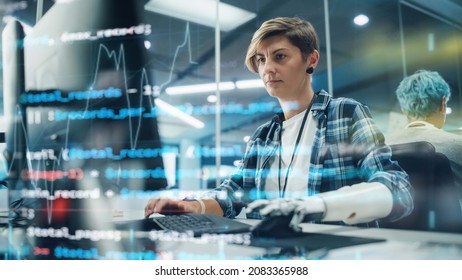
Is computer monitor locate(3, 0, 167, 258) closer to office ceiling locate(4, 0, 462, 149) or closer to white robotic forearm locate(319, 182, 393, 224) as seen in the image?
office ceiling locate(4, 0, 462, 149)

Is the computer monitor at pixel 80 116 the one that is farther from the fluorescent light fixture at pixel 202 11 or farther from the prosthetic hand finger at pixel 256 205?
the prosthetic hand finger at pixel 256 205

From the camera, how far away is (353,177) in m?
1.25

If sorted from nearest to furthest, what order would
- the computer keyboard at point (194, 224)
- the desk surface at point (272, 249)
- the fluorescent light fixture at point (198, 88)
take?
the desk surface at point (272, 249)
the computer keyboard at point (194, 224)
the fluorescent light fixture at point (198, 88)

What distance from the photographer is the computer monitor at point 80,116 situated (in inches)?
57.2

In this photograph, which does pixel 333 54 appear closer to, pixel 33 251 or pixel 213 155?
pixel 213 155

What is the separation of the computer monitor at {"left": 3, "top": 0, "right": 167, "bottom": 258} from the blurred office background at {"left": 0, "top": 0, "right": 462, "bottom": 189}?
0.24 ft

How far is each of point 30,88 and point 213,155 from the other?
0.75m

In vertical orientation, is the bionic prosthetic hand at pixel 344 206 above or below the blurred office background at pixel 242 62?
below

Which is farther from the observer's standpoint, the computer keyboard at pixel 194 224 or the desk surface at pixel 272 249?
the computer keyboard at pixel 194 224

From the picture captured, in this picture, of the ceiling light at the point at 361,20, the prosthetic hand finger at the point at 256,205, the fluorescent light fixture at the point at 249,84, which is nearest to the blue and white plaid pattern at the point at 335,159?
the prosthetic hand finger at the point at 256,205

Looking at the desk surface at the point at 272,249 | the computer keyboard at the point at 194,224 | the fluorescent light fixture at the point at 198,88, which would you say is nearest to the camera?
the desk surface at the point at 272,249

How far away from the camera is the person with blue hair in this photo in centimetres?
125

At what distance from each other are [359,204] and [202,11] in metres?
0.81

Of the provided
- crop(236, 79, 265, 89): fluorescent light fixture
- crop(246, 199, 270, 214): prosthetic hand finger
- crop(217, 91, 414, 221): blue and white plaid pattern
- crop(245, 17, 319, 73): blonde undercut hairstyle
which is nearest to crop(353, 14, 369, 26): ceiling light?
crop(245, 17, 319, 73): blonde undercut hairstyle
